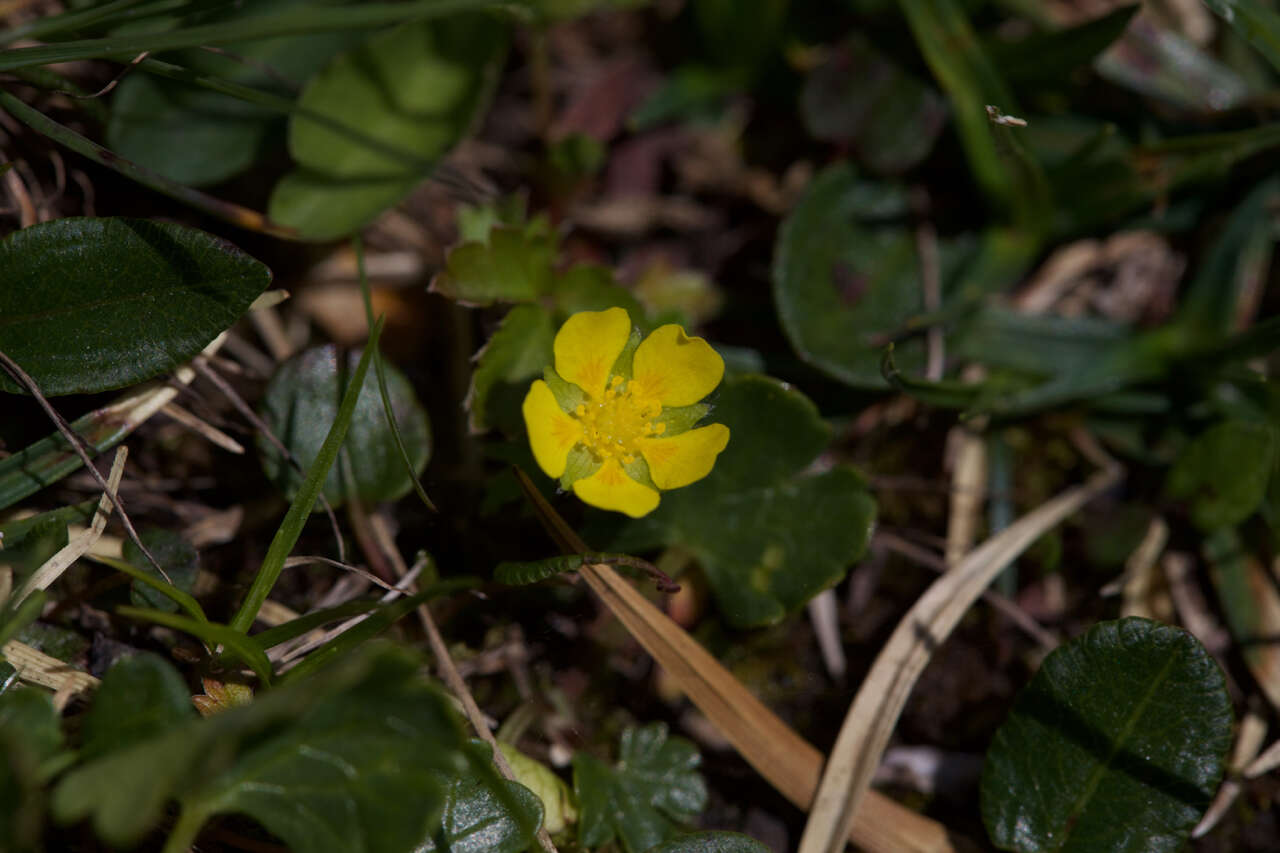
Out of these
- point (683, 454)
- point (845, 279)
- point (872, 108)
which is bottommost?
point (845, 279)

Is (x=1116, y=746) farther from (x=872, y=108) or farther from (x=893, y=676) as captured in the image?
(x=872, y=108)

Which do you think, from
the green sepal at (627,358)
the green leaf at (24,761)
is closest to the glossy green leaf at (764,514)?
the green sepal at (627,358)

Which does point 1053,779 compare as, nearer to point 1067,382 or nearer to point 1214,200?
point 1067,382

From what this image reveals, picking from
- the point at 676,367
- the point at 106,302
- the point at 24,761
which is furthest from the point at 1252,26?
the point at 24,761

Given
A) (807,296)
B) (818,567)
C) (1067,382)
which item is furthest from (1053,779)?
(807,296)

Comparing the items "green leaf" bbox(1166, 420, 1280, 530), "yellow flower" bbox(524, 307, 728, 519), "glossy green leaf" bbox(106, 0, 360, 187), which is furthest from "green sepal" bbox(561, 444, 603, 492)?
"green leaf" bbox(1166, 420, 1280, 530)
